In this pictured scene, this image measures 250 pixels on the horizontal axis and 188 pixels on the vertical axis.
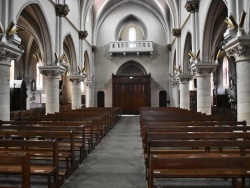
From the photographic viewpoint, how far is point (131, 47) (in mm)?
28906

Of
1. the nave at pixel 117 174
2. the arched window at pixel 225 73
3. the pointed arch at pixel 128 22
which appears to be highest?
the pointed arch at pixel 128 22

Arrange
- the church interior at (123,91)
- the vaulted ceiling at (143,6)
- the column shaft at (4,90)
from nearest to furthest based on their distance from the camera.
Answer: the church interior at (123,91) → the column shaft at (4,90) → the vaulted ceiling at (143,6)

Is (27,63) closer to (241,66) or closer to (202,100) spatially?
(202,100)

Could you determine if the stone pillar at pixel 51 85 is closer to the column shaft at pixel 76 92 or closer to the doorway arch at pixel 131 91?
the column shaft at pixel 76 92

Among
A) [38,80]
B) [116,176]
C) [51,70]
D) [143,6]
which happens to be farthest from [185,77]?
[38,80]

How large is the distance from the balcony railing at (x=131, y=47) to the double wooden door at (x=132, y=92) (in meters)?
2.74

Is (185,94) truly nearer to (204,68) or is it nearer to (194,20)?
(204,68)

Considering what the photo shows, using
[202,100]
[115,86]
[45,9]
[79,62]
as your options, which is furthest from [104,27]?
[202,100]

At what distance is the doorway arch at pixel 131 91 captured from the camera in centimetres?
2848

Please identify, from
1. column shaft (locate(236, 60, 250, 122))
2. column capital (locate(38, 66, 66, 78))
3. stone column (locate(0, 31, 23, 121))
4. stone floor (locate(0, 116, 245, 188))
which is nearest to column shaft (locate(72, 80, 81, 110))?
column capital (locate(38, 66, 66, 78))

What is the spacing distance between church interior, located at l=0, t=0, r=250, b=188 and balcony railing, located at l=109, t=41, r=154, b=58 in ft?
0.35

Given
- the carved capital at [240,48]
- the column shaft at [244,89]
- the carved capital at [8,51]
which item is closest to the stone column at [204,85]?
the carved capital at [240,48]

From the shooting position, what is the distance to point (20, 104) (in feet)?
70.9

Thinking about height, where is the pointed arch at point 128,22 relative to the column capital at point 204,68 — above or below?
above
